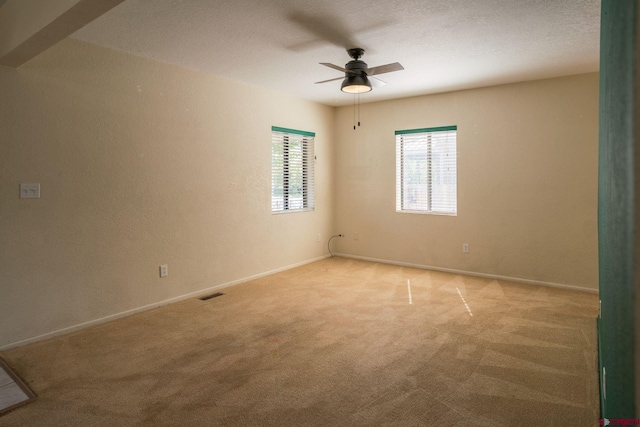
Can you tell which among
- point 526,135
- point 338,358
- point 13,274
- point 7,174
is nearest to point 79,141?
point 7,174

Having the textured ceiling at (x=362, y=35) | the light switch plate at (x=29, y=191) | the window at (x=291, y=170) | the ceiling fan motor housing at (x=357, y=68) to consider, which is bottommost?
the light switch plate at (x=29, y=191)

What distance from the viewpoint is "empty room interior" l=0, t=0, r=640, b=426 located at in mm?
2156

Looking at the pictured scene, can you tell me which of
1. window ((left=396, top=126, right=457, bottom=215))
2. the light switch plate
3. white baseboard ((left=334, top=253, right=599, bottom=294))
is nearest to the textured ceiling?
window ((left=396, top=126, right=457, bottom=215))

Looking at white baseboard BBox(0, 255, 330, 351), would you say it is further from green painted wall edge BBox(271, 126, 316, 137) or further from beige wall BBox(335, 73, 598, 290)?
beige wall BBox(335, 73, 598, 290)

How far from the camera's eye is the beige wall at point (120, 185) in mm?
2990

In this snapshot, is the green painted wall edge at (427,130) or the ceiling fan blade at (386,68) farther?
the green painted wall edge at (427,130)

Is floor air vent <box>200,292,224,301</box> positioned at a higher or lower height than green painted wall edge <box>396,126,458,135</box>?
lower

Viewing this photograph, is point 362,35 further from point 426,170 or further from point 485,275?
point 485,275

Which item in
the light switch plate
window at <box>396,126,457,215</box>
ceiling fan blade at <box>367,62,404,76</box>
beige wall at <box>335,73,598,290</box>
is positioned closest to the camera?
the light switch plate

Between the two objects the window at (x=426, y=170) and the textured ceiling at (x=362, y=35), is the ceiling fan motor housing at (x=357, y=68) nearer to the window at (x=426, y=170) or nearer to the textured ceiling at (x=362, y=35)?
the textured ceiling at (x=362, y=35)

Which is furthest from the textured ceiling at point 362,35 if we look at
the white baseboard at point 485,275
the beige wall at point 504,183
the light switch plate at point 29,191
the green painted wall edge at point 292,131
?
the white baseboard at point 485,275

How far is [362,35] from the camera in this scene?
3.24 m

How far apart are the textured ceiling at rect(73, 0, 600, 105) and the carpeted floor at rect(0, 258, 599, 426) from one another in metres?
2.56

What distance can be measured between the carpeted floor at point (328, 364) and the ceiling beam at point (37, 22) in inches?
87.9
